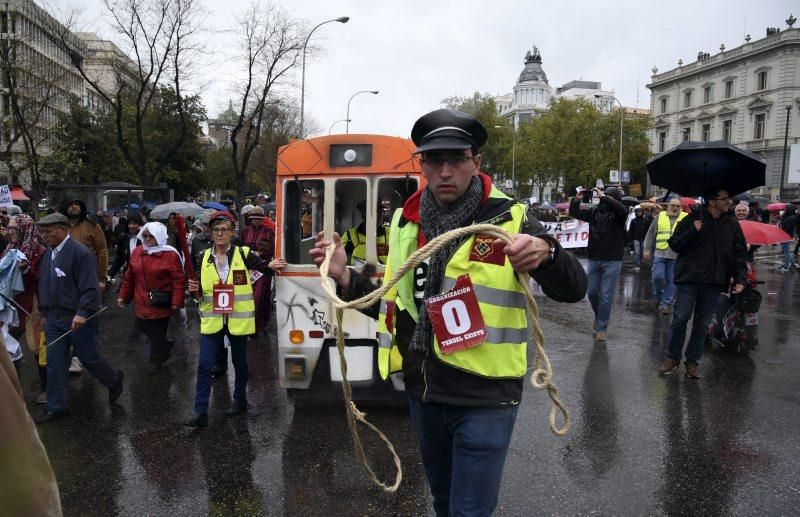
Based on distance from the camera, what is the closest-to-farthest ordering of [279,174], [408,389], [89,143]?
[408,389], [279,174], [89,143]

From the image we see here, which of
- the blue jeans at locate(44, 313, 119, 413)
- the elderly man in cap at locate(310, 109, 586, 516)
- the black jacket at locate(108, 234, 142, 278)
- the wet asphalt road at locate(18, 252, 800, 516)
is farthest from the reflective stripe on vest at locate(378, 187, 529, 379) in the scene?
the black jacket at locate(108, 234, 142, 278)

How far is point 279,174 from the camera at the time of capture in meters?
5.21

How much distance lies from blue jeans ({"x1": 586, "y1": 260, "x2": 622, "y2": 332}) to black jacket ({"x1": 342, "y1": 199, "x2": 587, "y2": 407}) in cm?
577

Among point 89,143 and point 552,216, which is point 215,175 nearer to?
point 89,143

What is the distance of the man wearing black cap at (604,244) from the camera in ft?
25.5

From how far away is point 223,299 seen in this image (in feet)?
17.1

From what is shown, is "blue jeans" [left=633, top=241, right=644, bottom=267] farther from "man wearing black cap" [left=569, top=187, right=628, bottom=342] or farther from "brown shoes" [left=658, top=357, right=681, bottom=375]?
"brown shoes" [left=658, top=357, right=681, bottom=375]

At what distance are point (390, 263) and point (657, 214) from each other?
9234 millimetres

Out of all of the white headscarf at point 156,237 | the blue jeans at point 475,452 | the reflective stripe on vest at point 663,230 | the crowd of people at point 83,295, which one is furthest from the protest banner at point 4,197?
the blue jeans at point 475,452

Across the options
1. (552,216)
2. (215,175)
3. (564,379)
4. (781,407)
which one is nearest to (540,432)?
(564,379)

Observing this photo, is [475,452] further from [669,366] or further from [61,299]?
[669,366]

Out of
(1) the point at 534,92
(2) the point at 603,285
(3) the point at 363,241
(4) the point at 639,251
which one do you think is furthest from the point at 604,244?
(1) the point at 534,92

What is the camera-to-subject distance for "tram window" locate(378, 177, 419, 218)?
5199mm

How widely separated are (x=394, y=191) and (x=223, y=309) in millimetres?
1815
